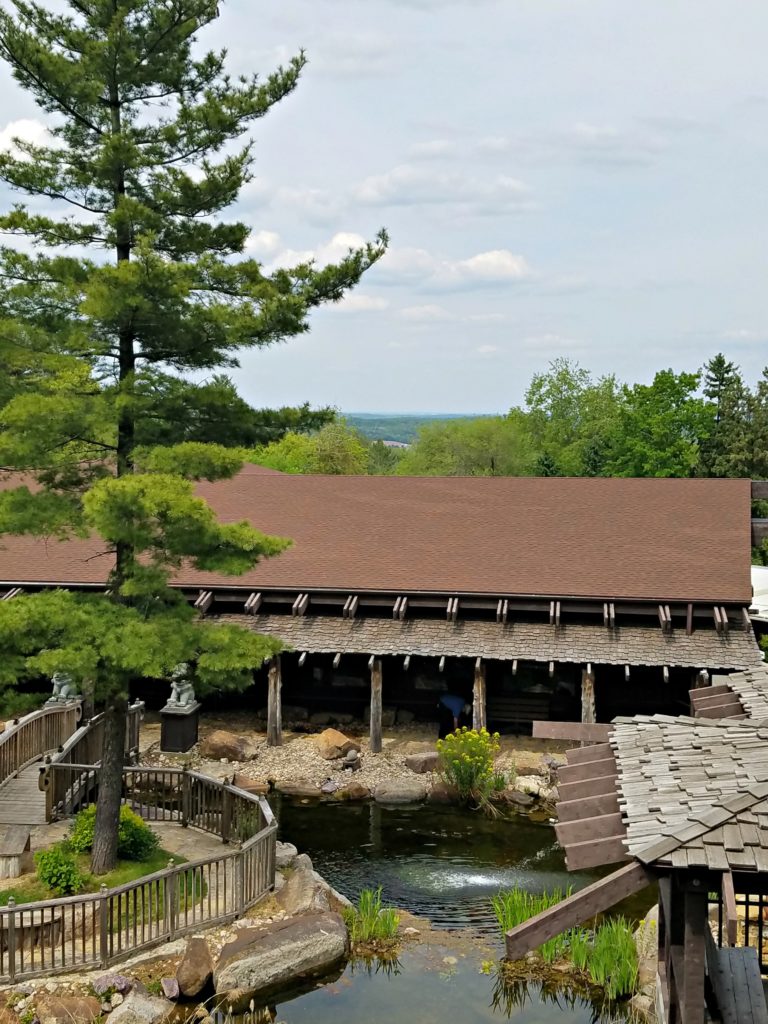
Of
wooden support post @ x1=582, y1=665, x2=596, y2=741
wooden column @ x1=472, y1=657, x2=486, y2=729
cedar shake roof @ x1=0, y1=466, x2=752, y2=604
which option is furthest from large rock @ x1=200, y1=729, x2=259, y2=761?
wooden support post @ x1=582, y1=665, x2=596, y2=741

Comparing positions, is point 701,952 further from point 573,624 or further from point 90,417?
point 573,624

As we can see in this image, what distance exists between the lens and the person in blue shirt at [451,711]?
24.0m

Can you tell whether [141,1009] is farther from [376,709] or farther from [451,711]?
[451,711]

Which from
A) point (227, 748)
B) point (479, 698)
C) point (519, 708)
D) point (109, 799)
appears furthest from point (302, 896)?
point (519, 708)

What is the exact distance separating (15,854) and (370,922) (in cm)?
538

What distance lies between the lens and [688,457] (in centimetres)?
5319

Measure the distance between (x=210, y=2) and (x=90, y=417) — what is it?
5912 mm

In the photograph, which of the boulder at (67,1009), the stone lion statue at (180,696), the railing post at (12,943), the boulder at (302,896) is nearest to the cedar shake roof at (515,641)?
the stone lion statue at (180,696)

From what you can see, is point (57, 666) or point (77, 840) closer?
point (57, 666)

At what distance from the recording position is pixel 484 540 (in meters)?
26.5

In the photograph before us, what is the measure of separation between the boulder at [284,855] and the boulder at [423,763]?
18.3 feet

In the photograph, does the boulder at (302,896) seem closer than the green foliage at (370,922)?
No

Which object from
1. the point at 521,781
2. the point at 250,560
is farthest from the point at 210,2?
the point at 521,781

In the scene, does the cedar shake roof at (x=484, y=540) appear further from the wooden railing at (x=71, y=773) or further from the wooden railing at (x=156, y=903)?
the wooden railing at (x=156, y=903)
